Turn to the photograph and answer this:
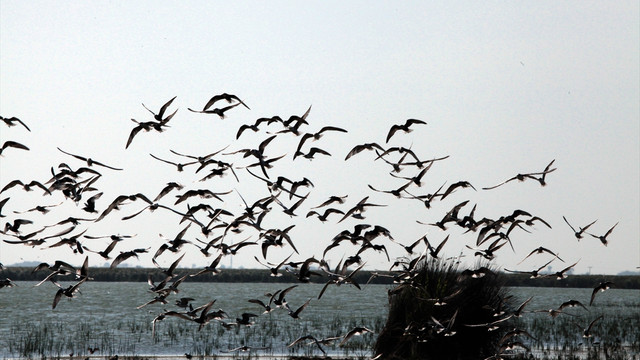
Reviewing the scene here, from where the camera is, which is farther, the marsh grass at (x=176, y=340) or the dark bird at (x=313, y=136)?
the marsh grass at (x=176, y=340)

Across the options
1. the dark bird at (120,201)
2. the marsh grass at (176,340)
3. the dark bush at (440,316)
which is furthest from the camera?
the marsh grass at (176,340)

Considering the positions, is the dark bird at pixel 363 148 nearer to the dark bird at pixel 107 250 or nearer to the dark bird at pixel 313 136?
the dark bird at pixel 313 136


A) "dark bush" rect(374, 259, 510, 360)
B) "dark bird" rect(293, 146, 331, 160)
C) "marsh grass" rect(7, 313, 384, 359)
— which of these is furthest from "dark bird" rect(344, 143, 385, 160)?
"marsh grass" rect(7, 313, 384, 359)

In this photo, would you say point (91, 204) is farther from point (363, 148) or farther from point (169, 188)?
point (363, 148)

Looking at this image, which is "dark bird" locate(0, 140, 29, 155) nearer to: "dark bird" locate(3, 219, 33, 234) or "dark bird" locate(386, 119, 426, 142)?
"dark bird" locate(3, 219, 33, 234)

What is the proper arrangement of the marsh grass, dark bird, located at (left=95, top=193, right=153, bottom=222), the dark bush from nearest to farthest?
1. dark bird, located at (left=95, top=193, right=153, bottom=222)
2. the dark bush
3. the marsh grass

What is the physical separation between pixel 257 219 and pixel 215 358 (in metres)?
11.3

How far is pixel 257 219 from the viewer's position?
1805 cm

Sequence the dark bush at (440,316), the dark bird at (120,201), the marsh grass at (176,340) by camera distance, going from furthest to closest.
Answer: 1. the marsh grass at (176,340)
2. the dark bush at (440,316)
3. the dark bird at (120,201)

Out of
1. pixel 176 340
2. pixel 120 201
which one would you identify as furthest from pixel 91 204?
pixel 176 340

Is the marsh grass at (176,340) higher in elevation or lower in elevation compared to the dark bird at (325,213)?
lower

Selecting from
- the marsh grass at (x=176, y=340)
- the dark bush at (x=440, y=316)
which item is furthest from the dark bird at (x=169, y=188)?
the marsh grass at (x=176, y=340)

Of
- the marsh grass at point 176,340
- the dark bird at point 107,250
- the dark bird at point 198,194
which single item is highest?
the dark bird at point 198,194

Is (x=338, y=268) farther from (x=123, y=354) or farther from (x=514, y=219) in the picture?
(x=123, y=354)
